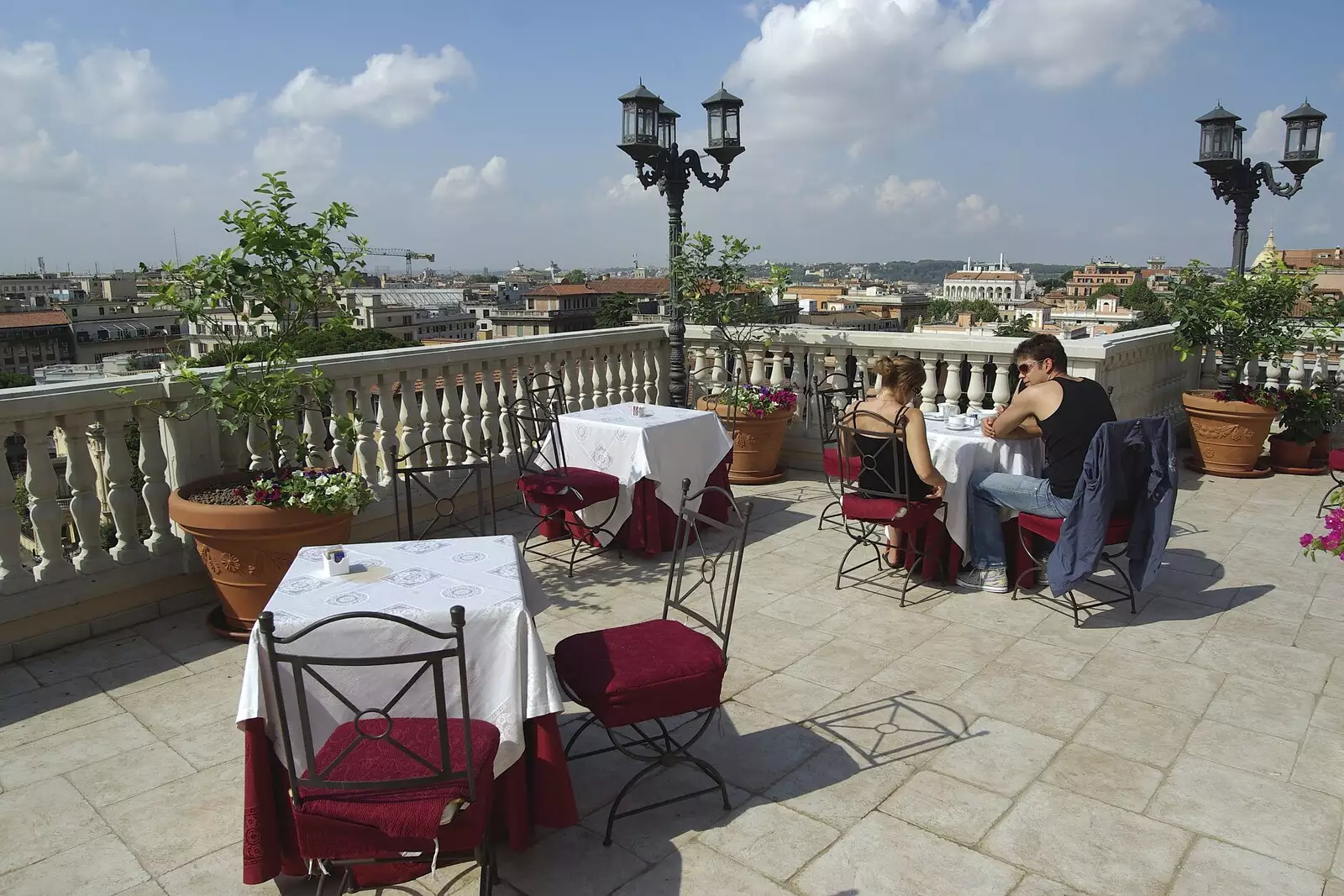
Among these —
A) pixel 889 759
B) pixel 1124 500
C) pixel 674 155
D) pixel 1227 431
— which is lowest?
pixel 889 759

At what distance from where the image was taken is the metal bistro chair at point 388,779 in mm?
1976

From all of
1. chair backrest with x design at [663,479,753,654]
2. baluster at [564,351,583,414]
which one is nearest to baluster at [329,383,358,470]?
baluster at [564,351,583,414]

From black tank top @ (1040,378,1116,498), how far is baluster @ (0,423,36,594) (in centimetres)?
462

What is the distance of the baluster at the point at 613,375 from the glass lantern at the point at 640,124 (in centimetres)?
153

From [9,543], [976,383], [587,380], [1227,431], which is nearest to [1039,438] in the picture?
[976,383]

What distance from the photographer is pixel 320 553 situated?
289 centimetres

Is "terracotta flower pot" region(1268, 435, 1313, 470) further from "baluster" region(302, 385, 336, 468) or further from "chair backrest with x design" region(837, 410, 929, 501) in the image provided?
"baluster" region(302, 385, 336, 468)

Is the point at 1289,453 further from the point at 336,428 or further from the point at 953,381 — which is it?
the point at 336,428

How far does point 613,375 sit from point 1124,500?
4173 mm

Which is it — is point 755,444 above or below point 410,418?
below

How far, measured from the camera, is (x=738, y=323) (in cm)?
757

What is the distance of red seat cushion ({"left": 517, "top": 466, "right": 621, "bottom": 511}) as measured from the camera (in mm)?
4852

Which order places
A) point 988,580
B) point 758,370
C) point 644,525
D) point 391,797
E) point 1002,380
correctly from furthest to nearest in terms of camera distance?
point 758,370
point 1002,380
point 644,525
point 988,580
point 391,797

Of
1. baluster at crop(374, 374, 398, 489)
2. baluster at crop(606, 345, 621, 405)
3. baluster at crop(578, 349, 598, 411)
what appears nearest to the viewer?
baluster at crop(374, 374, 398, 489)
